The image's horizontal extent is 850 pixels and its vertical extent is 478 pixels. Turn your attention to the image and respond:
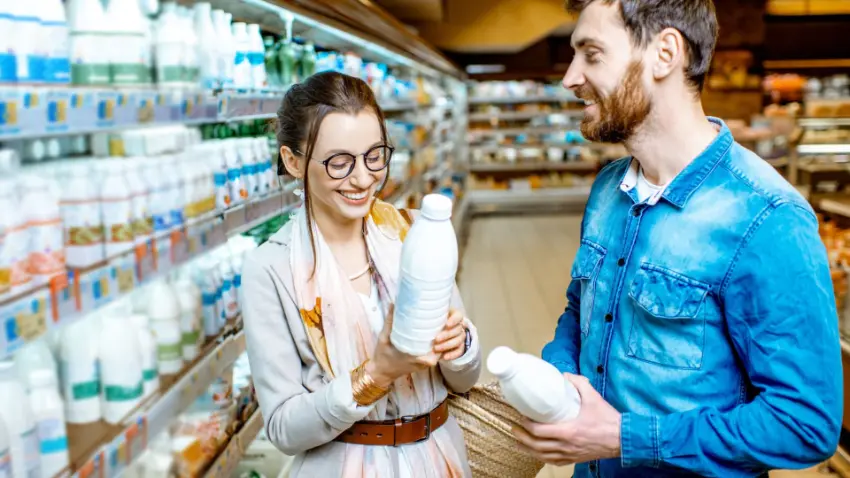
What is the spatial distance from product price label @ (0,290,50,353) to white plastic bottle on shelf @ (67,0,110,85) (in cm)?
58

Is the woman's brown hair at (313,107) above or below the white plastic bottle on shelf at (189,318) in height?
above

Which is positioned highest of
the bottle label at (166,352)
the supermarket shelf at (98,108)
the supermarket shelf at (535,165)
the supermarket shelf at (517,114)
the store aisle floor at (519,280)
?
the supermarket shelf at (98,108)

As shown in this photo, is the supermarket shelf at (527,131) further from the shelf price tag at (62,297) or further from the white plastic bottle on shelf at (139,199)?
the shelf price tag at (62,297)

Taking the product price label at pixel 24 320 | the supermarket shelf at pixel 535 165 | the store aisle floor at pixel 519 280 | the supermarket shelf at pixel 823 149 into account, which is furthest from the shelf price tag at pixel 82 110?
the supermarket shelf at pixel 535 165

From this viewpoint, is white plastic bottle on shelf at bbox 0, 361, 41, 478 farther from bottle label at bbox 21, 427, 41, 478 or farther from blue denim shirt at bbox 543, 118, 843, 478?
blue denim shirt at bbox 543, 118, 843, 478

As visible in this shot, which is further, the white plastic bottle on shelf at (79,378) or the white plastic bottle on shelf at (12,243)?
the white plastic bottle on shelf at (79,378)

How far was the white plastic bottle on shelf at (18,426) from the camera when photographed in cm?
157

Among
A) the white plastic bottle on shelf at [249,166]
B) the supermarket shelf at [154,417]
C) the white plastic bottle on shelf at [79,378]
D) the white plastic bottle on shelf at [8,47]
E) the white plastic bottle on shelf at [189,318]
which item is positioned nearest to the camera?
the white plastic bottle on shelf at [8,47]

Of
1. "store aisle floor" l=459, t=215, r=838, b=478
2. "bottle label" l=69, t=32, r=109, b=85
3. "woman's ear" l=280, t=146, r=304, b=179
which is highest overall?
"bottle label" l=69, t=32, r=109, b=85

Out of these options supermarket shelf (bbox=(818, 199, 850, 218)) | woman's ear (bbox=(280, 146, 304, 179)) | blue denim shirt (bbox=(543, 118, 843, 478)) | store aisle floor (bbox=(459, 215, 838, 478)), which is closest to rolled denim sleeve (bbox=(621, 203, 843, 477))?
blue denim shirt (bbox=(543, 118, 843, 478))

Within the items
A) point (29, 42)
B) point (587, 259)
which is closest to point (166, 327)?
point (29, 42)

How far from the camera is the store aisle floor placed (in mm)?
6055

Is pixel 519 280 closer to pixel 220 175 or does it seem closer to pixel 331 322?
pixel 220 175

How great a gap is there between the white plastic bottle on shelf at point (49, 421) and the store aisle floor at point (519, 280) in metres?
2.64
